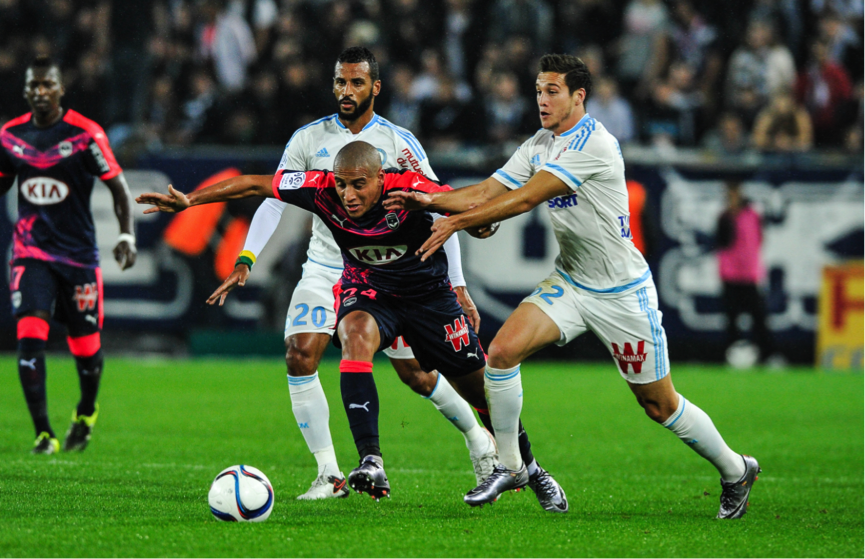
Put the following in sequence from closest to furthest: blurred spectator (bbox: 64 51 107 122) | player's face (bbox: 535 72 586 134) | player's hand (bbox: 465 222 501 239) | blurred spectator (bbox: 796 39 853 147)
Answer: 1. player's hand (bbox: 465 222 501 239)
2. player's face (bbox: 535 72 586 134)
3. blurred spectator (bbox: 796 39 853 147)
4. blurred spectator (bbox: 64 51 107 122)

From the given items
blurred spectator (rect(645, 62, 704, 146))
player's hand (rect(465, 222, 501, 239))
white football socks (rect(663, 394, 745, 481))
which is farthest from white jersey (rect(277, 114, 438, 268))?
blurred spectator (rect(645, 62, 704, 146))

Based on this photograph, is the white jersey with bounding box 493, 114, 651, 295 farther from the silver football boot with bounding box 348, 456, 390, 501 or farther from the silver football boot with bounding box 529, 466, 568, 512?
the silver football boot with bounding box 348, 456, 390, 501

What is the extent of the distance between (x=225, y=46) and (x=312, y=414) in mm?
11593

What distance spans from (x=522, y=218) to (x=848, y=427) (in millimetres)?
5794

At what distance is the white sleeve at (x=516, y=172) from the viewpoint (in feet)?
19.8

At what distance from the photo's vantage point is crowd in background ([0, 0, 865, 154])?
15.4m

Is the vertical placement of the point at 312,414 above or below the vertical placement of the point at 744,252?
above

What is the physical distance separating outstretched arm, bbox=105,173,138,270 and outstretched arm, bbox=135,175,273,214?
220 cm

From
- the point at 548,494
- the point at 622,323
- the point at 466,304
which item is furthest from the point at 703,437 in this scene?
the point at 466,304

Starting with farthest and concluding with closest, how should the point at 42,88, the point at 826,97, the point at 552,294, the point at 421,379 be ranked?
the point at 826,97, the point at 42,88, the point at 421,379, the point at 552,294

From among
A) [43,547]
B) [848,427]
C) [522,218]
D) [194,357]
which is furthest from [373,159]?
[194,357]

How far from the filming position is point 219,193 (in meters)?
5.99

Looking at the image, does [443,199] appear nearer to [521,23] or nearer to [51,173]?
[51,173]

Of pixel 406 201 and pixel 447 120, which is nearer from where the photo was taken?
pixel 406 201
